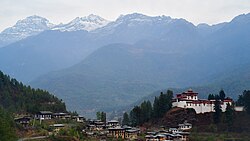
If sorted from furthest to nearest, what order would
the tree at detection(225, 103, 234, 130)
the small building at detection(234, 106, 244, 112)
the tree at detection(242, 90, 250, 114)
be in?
the small building at detection(234, 106, 244, 112)
the tree at detection(242, 90, 250, 114)
the tree at detection(225, 103, 234, 130)

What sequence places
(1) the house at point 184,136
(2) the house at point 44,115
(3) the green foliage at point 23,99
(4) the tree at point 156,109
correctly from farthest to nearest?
(3) the green foliage at point 23,99 → (4) the tree at point 156,109 → (2) the house at point 44,115 → (1) the house at point 184,136

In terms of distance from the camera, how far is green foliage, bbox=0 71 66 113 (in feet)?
322

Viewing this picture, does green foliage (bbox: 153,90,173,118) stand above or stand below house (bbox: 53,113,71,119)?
above

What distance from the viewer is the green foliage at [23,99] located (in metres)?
98.1

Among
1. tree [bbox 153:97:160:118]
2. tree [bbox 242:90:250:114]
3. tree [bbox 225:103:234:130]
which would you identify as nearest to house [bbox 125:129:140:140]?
tree [bbox 153:97:160:118]

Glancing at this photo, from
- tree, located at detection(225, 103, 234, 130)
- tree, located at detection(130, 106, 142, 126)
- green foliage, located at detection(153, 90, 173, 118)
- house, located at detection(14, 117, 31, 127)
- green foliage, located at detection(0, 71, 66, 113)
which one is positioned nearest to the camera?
house, located at detection(14, 117, 31, 127)

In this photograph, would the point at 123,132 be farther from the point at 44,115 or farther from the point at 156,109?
the point at 44,115

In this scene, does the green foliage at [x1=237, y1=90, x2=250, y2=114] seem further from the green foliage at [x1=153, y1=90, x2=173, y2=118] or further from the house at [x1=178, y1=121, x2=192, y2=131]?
the green foliage at [x1=153, y1=90, x2=173, y2=118]

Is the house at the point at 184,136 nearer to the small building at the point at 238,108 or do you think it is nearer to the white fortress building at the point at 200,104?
the white fortress building at the point at 200,104

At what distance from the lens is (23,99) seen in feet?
339

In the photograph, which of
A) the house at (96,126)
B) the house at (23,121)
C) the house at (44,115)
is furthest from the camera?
the house at (44,115)

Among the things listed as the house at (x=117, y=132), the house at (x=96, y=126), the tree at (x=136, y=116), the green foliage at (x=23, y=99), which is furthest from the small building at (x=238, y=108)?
the green foliage at (x=23, y=99)

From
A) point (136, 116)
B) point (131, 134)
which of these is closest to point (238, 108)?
point (136, 116)

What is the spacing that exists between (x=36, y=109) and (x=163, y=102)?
2374cm
